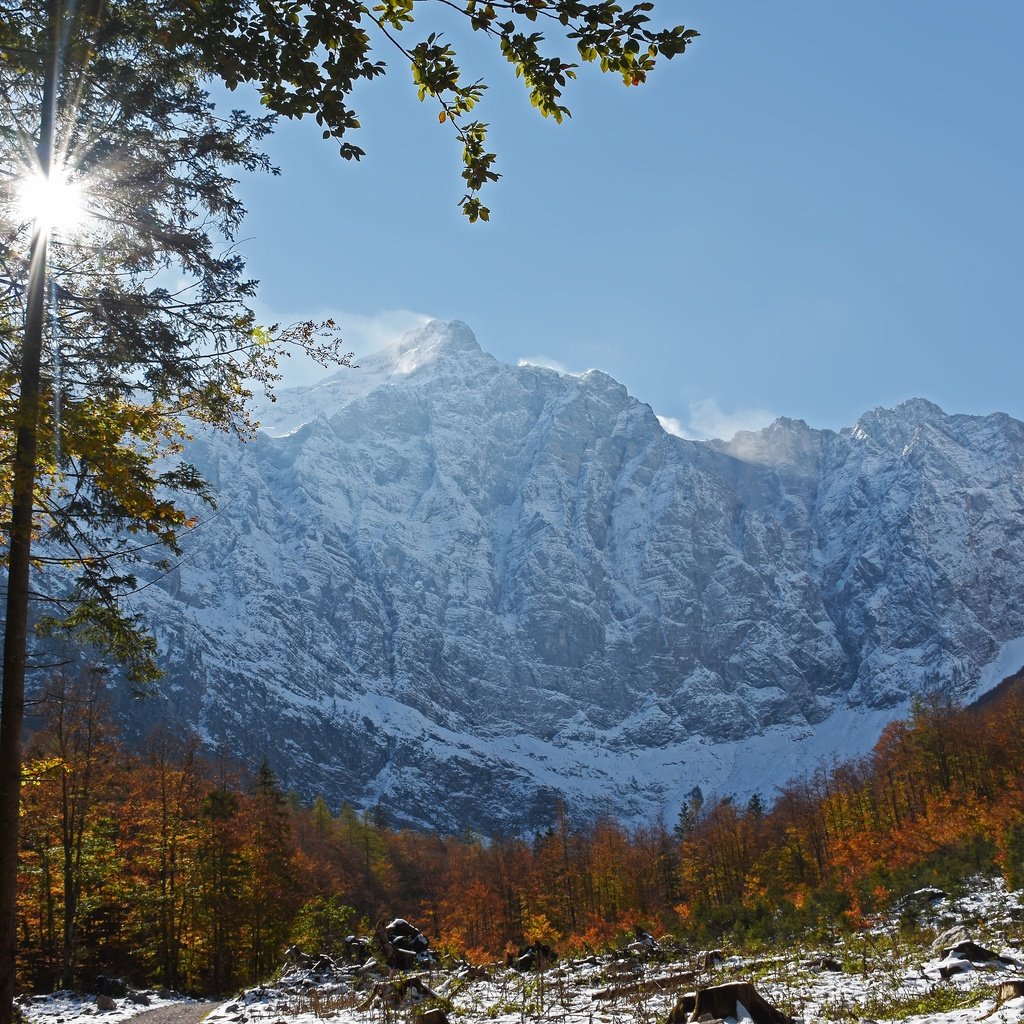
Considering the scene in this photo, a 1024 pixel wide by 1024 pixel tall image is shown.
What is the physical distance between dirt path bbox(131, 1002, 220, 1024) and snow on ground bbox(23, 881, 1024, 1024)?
1.44 ft

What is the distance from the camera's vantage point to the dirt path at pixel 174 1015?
1706 cm

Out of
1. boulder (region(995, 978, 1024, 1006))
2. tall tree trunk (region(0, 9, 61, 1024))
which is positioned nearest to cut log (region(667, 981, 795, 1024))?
boulder (region(995, 978, 1024, 1006))

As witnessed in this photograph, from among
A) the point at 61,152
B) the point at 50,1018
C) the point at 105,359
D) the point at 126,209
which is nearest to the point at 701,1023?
the point at 105,359

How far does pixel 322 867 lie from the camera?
211 ft

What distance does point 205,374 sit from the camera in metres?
9.59

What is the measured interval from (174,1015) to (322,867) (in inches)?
1952

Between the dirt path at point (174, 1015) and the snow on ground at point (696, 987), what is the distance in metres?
0.44

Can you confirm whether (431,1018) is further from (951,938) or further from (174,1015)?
(174,1015)

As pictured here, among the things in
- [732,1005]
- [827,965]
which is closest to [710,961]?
[827,965]

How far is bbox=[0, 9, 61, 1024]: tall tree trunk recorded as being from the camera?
732 cm

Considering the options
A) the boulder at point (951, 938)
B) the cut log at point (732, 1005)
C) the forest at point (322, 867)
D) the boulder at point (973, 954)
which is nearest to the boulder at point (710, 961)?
the boulder at point (951, 938)

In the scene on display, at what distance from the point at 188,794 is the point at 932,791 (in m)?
55.0

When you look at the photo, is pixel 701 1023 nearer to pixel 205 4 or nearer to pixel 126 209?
pixel 205 4

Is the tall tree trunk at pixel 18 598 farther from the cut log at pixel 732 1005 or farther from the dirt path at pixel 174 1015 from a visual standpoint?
the dirt path at pixel 174 1015
